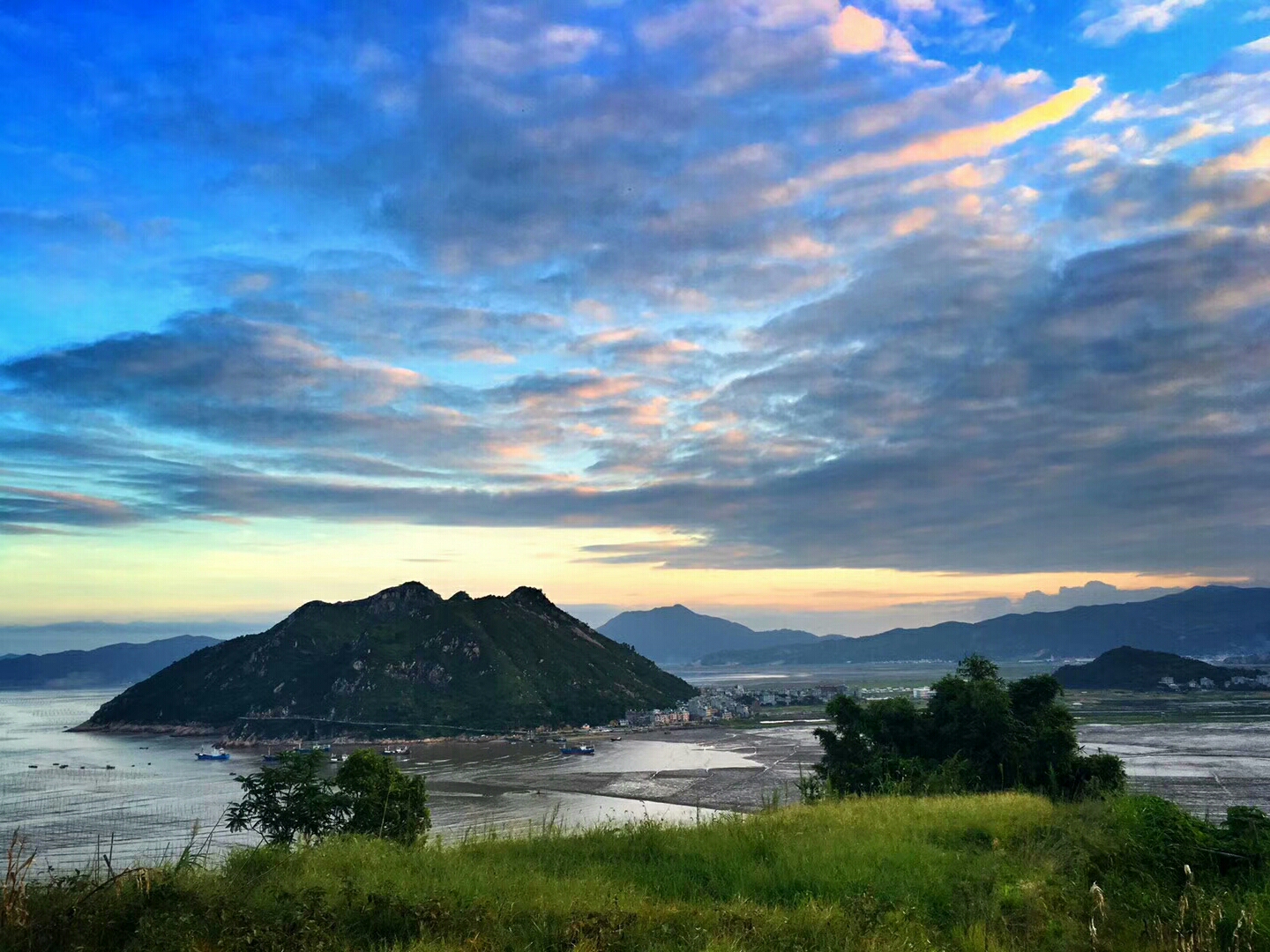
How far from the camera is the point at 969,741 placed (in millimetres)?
38969

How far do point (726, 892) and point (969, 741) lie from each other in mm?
34097

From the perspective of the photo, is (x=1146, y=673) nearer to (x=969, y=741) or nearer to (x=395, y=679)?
(x=395, y=679)

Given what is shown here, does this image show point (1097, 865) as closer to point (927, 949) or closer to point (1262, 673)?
point (927, 949)

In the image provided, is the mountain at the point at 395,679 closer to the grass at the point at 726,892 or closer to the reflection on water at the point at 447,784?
the reflection on water at the point at 447,784

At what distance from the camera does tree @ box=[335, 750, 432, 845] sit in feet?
98.1

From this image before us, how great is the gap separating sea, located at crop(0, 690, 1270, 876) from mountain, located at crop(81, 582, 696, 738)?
13.3m

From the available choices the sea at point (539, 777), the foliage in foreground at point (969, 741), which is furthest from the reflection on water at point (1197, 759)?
the foliage in foreground at point (969, 741)

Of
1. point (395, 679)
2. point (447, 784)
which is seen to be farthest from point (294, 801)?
point (395, 679)

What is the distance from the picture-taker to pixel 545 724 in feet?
411

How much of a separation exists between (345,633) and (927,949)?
17229cm

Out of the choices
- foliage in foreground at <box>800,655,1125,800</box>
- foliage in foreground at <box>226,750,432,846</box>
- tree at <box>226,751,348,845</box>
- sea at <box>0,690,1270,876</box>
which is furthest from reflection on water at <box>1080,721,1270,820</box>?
tree at <box>226,751,348,845</box>

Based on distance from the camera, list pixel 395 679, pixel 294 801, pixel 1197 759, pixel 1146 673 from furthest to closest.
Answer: pixel 1146 673 < pixel 395 679 < pixel 1197 759 < pixel 294 801

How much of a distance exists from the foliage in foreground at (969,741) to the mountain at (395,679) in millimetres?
88529

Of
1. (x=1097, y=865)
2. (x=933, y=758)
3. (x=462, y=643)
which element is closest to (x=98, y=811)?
(x=933, y=758)
